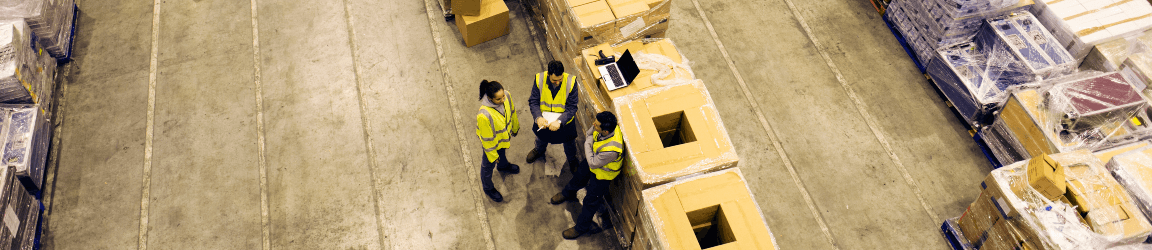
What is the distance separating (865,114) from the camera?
7500 mm

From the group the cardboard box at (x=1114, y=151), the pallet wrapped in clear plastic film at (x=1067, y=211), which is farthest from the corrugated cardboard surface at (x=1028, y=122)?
the pallet wrapped in clear plastic film at (x=1067, y=211)

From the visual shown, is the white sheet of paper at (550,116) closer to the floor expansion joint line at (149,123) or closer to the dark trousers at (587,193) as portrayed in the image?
the dark trousers at (587,193)

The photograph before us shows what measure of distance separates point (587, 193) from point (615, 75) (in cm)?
117

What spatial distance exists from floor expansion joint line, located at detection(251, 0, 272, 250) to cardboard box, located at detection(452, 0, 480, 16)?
2335mm

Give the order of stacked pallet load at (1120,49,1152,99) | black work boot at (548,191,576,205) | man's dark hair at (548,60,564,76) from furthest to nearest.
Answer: stacked pallet load at (1120,49,1152,99)
black work boot at (548,191,576,205)
man's dark hair at (548,60,564,76)

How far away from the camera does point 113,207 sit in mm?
6570

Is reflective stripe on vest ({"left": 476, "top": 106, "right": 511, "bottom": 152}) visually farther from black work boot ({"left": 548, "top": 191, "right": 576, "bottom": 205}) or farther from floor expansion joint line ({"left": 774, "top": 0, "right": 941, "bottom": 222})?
floor expansion joint line ({"left": 774, "top": 0, "right": 941, "bottom": 222})

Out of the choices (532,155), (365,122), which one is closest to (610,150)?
(532,155)

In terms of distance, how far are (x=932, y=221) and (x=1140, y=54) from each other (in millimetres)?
2881

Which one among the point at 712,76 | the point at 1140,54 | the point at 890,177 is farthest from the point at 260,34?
the point at 1140,54

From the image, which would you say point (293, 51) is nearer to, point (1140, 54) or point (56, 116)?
point (56, 116)

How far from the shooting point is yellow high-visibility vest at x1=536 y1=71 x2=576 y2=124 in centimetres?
581

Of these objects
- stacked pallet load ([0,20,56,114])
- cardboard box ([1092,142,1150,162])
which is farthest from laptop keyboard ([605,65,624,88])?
stacked pallet load ([0,20,56,114])

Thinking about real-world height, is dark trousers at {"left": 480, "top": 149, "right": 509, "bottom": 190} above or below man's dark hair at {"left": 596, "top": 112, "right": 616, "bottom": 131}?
below
